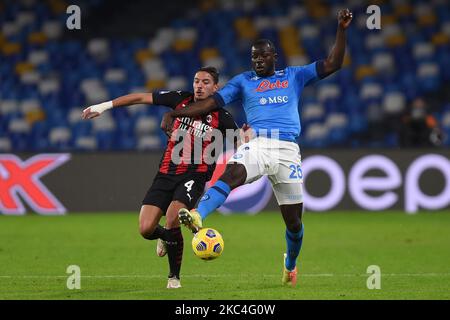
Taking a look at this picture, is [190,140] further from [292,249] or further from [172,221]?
[292,249]

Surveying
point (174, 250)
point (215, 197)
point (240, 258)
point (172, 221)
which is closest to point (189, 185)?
point (172, 221)

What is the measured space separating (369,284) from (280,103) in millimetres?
1842

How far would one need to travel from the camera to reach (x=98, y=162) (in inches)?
656

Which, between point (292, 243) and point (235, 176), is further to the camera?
point (292, 243)

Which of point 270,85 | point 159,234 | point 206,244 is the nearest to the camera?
point 206,244

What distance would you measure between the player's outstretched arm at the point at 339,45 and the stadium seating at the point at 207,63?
11.3 meters

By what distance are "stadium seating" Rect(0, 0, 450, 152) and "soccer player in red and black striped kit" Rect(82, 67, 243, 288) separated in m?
10.7

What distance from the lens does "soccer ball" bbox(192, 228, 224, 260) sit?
721 centimetres

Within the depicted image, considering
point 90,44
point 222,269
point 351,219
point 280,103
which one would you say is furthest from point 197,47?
point 280,103

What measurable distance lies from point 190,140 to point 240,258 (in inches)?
104

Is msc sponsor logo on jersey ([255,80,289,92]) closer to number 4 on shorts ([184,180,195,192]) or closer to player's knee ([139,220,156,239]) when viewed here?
number 4 on shorts ([184,180,195,192])

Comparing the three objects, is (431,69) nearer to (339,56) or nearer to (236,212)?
(236,212)

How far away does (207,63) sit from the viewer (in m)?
21.4

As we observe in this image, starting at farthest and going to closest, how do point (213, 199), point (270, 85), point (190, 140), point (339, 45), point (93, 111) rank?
point (190, 140) < point (270, 85) < point (93, 111) < point (339, 45) < point (213, 199)
